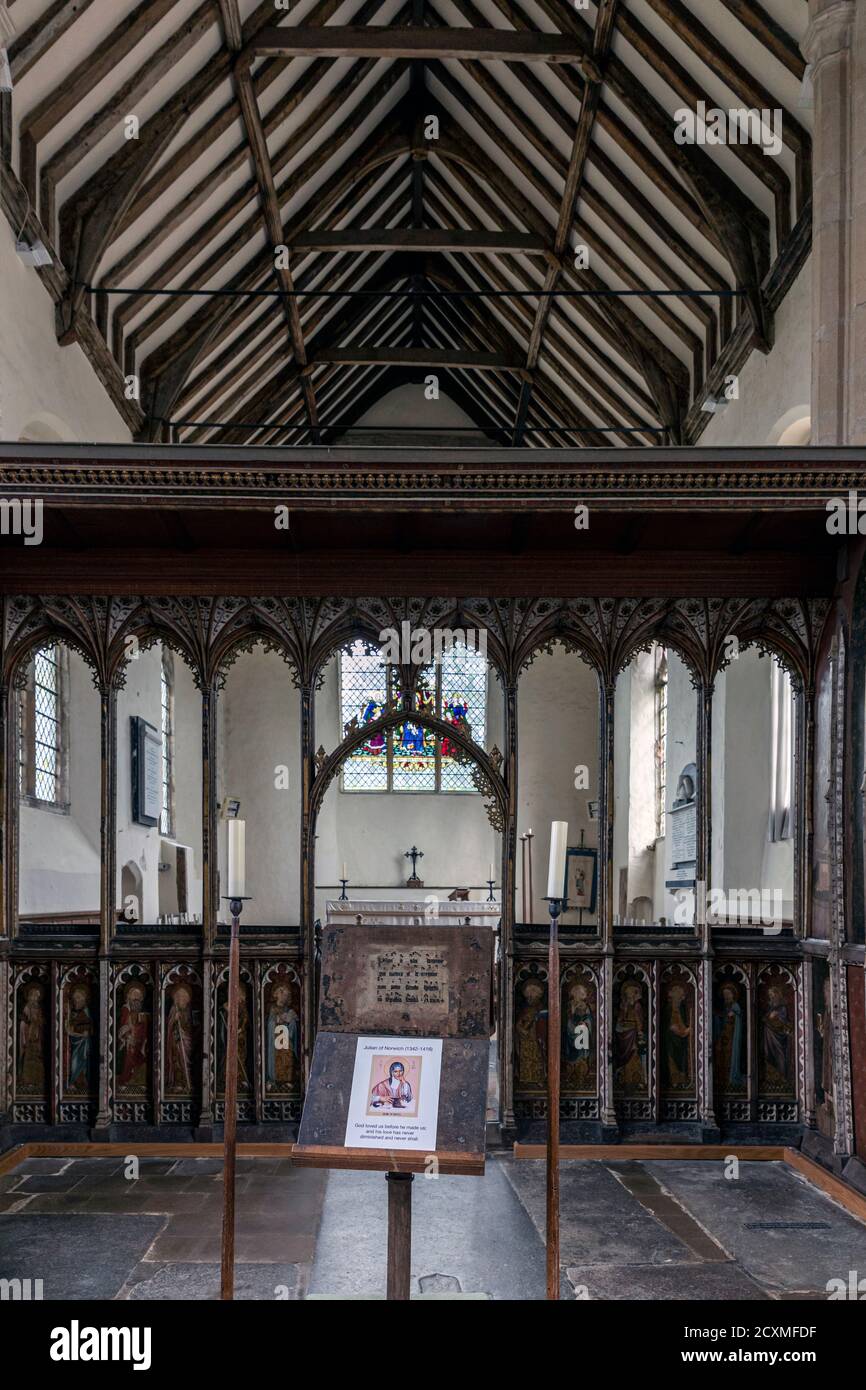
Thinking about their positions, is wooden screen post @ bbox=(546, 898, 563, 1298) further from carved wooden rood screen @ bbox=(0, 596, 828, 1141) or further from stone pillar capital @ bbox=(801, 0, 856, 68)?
stone pillar capital @ bbox=(801, 0, 856, 68)

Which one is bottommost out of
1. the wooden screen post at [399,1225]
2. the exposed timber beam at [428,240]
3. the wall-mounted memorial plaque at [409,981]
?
the wooden screen post at [399,1225]

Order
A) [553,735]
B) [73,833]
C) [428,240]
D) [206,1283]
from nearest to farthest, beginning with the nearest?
[206,1283] < [73,833] < [428,240] < [553,735]

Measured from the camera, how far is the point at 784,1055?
6320 mm

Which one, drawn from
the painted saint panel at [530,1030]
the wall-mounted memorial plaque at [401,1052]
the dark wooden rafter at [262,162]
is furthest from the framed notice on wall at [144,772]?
the wall-mounted memorial plaque at [401,1052]

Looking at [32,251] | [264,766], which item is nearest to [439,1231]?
[32,251]

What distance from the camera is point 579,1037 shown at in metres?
6.31

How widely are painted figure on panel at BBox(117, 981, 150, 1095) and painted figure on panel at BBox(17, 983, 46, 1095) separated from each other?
1.31 feet

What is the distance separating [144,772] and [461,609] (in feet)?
23.2

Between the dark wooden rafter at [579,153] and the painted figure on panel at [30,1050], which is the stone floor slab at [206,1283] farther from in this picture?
the dark wooden rafter at [579,153]

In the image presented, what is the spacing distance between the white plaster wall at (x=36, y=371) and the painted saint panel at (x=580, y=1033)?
5.06m

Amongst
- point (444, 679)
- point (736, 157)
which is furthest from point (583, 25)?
point (444, 679)

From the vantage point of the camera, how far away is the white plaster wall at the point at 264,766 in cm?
1709

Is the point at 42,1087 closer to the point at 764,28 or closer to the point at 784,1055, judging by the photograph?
the point at 784,1055

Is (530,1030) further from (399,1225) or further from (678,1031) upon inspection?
(399,1225)
